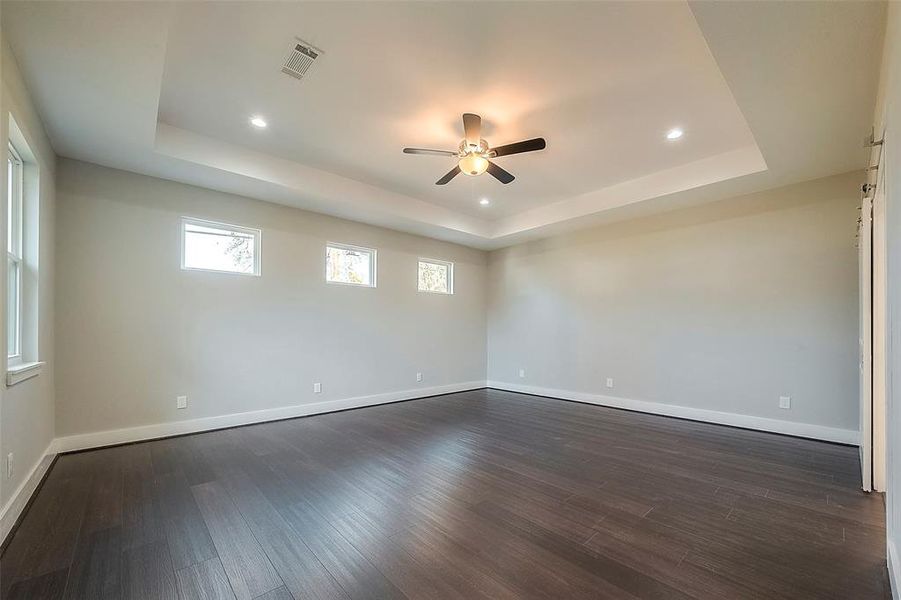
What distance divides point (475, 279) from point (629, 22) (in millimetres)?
5212

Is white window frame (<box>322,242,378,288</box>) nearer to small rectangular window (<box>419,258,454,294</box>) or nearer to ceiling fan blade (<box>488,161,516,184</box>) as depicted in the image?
small rectangular window (<box>419,258,454,294</box>)

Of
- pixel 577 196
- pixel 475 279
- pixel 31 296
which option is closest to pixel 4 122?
pixel 31 296

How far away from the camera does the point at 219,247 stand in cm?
440

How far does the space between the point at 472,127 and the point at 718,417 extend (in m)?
4.37

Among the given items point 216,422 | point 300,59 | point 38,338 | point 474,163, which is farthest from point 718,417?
point 38,338

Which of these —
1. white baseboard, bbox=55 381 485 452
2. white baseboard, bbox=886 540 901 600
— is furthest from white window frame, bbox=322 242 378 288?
white baseboard, bbox=886 540 901 600

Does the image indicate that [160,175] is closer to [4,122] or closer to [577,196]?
[4,122]

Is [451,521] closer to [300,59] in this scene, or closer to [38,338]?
[300,59]

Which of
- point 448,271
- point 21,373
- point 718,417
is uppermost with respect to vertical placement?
point 448,271

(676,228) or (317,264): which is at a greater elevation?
(676,228)

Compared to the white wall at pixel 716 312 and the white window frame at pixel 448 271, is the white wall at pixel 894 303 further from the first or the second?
the white window frame at pixel 448 271

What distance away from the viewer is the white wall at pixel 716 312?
152 inches

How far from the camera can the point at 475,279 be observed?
7.25 meters

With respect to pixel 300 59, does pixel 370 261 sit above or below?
below
